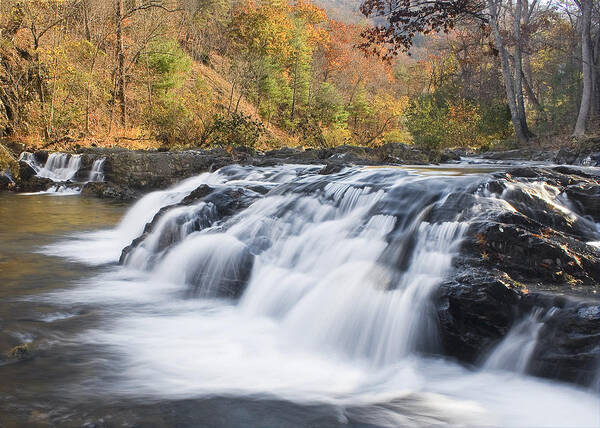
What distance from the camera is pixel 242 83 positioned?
105 feet

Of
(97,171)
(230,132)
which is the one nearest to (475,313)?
(97,171)

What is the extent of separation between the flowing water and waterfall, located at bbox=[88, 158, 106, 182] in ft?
20.8

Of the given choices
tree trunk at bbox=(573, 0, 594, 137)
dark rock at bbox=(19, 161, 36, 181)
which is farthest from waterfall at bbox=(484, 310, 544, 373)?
dark rock at bbox=(19, 161, 36, 181)

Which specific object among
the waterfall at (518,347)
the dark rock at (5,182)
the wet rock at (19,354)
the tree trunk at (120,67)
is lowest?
the wet rock at (19,354)

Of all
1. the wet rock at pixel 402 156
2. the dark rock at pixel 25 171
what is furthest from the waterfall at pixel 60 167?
the wet rock at pixel 402 156

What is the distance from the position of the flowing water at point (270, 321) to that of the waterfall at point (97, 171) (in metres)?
6.34

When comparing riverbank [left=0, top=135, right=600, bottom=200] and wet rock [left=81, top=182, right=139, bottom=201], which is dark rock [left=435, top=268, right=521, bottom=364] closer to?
riverbank [left=0, top=135, right=600, bottom=200]

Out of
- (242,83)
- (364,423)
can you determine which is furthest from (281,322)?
(242,83)

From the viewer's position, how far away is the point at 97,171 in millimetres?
14414

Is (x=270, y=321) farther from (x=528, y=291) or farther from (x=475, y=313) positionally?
(x=528, y=291)

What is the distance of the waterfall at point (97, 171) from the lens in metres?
14.3

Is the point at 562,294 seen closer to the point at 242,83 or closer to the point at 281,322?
A: the point at 281,322

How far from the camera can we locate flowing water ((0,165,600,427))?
325 cm

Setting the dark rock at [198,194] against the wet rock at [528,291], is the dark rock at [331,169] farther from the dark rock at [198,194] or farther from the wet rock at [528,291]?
the wet rock at [528,291]
